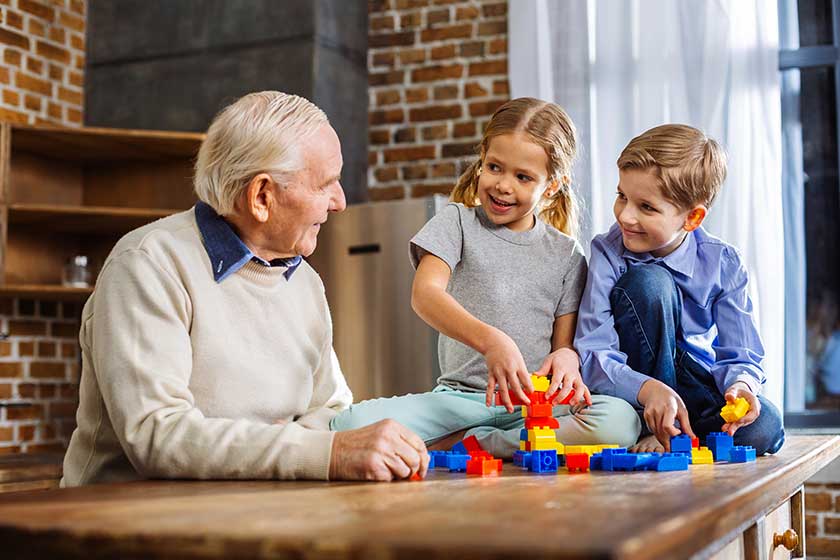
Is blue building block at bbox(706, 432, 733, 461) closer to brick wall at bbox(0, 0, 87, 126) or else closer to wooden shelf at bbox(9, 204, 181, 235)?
wooden shelf at bbox(9, 204, 181, 235)

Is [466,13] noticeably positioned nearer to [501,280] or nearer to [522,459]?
[501,280]

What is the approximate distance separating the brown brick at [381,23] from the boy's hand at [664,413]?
344 centimetres

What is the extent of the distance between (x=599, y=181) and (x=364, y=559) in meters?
3.79

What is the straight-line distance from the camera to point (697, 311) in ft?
7.12

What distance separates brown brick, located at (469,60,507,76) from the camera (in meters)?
4.72

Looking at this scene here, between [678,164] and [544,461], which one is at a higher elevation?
[678,164]

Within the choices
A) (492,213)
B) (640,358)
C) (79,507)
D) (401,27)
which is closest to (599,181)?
(401,27)

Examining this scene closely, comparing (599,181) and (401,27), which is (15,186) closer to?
(401,27)

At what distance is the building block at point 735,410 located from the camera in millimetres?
1873

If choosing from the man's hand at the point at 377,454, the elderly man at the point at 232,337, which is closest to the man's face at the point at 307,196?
the elderly man at the point at 232,337

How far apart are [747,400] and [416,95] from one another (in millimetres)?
3233

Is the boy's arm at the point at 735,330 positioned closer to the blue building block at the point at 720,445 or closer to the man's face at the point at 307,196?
the blue building block at the point at 720,445

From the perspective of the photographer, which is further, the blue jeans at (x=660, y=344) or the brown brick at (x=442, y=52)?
the brown brick at (x=442, y=52)

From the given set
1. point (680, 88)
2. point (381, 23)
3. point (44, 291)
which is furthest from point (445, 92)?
point (44, 291)
